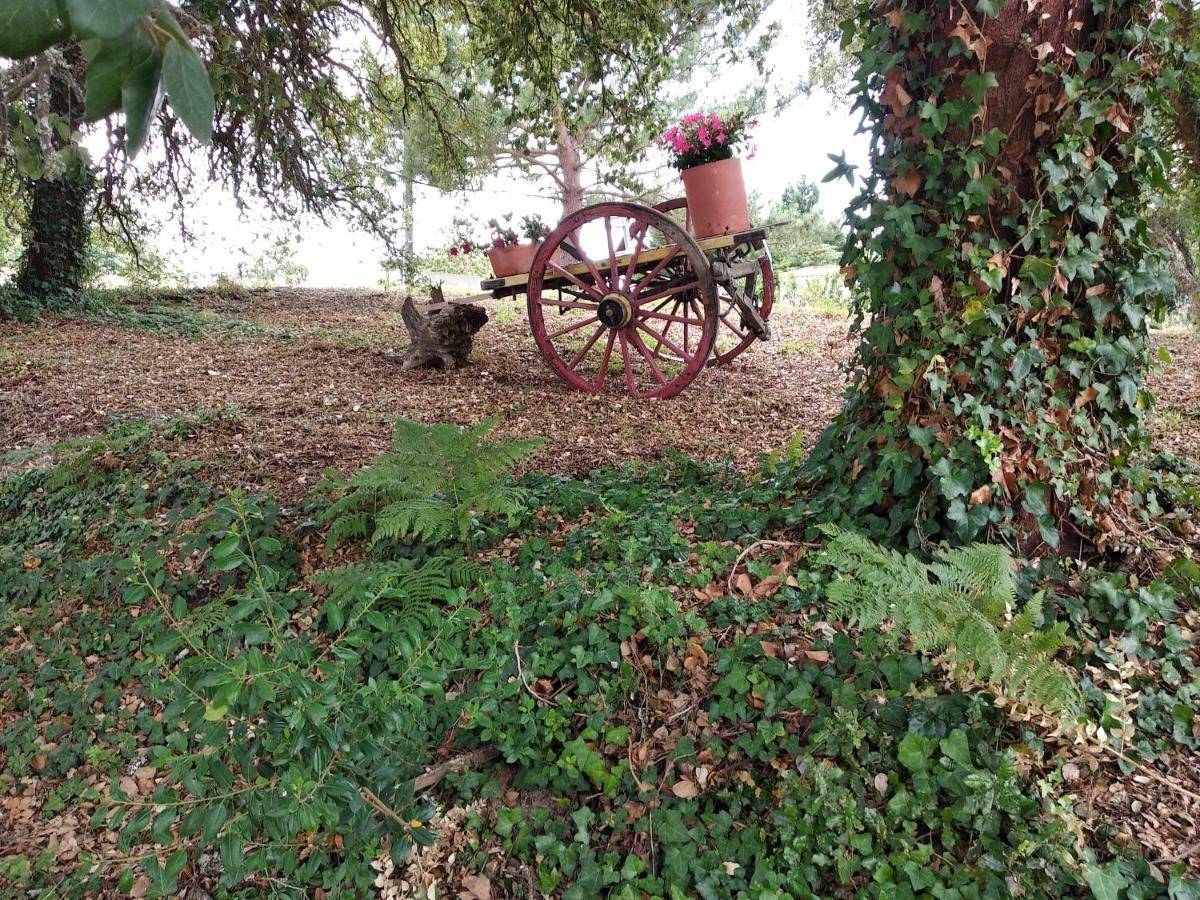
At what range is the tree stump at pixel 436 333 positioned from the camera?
575cm

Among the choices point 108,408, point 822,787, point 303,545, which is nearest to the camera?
point 822,787

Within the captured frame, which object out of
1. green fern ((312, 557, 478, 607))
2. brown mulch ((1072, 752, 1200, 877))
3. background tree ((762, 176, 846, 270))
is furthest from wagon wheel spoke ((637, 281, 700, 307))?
background tree ((762, 176, 846, 270))

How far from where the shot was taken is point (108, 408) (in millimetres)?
4762

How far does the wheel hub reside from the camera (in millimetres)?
4879

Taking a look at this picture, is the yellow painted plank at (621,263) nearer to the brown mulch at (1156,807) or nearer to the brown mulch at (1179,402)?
the brown mulch at (1179,402)

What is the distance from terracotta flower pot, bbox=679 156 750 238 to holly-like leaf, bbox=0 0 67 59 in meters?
4.53

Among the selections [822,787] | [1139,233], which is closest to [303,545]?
[822,787]

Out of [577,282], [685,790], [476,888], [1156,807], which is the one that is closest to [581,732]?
[685,790]

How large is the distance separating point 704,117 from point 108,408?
14.9ft

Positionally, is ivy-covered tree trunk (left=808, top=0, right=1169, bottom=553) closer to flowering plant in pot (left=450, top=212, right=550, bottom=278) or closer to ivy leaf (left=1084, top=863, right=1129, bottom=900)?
ivy leaf (left=1084, top=863, right=1129, bottom=900)

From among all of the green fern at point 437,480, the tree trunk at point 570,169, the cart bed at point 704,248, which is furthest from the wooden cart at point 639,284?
the tree trunk at point 570,169

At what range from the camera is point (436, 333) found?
5746 millimetres

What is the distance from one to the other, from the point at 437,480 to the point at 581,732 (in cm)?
119

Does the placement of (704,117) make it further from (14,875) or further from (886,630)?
(14,875)
